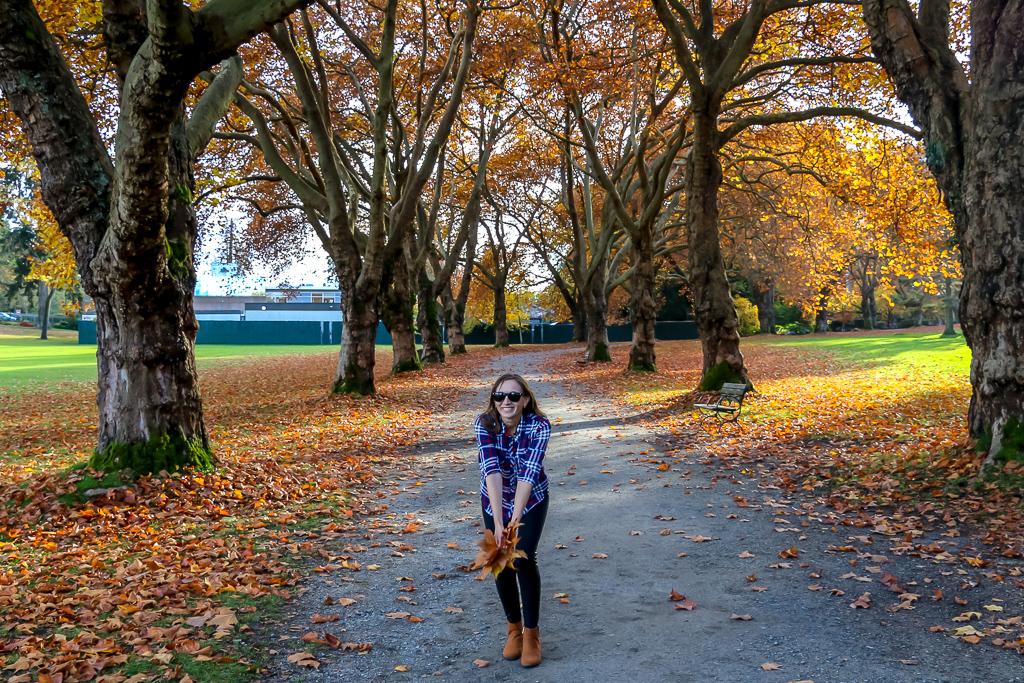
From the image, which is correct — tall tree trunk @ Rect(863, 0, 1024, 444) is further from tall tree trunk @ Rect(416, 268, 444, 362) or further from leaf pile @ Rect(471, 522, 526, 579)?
tall tree trunk @ Rect(416, 268, 444, 362)

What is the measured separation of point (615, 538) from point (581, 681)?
8.39ft

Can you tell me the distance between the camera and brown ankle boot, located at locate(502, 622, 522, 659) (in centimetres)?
390

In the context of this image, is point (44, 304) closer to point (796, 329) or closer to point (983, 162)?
point (796, 329)

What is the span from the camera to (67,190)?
7.46 metres

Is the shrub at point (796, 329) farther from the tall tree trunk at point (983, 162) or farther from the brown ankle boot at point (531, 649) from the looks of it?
the brown ankle boot at point (531, 649)

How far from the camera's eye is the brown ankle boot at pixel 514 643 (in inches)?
153

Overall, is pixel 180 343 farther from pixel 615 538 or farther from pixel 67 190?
pixel 615 538

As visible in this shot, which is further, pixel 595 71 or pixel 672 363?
pixel 672 363

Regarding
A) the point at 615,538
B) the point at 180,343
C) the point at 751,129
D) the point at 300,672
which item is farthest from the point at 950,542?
the point at 751,129

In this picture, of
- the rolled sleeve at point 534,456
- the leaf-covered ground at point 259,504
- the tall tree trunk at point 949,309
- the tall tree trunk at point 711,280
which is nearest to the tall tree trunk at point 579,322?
the tall tree trunk at point 949,309

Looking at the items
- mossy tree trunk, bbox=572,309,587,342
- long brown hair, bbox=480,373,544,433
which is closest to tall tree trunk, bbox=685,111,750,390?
long brown hair, bbox=480,373,544,433

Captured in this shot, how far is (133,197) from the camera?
6855 mm

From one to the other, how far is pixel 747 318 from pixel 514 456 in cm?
5059

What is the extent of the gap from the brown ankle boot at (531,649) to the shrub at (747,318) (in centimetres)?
4884
